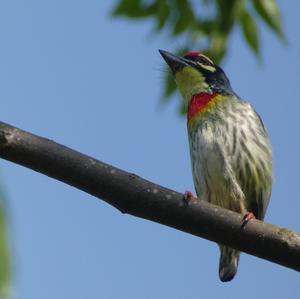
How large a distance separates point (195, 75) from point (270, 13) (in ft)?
10.1

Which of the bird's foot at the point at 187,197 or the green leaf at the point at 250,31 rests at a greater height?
the green leaf at the point at 250,31

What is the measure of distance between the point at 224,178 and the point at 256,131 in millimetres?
558

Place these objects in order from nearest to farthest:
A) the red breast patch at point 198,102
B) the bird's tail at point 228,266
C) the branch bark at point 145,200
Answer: the branch bark at point 145,200 < the bird's tail at point 228,266 < the red breast patch at point 198,102

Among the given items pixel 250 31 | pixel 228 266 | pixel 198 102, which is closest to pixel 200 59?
pixel 198 102

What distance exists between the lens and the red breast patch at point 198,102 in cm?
536

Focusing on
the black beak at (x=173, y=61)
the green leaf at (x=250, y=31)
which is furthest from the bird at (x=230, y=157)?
the green leaf at (x=250, y=31)

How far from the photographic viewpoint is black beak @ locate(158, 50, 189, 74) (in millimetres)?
5609

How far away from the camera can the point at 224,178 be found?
191 inches

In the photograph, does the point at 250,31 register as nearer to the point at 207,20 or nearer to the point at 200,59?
the point at 207,20

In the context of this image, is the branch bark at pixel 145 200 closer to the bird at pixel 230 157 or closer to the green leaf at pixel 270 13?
the green leaf at pixel 270 13

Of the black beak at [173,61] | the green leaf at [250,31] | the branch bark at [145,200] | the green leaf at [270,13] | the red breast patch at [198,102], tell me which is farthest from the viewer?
the black beak at [173,61]

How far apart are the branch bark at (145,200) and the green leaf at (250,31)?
86cm

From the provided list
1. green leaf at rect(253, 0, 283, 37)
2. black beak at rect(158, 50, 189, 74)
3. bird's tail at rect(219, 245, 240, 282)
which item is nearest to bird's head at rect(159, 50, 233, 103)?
black beak at rect(158, 50, 189, 74)

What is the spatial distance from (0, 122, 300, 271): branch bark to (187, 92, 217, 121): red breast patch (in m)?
2.53
